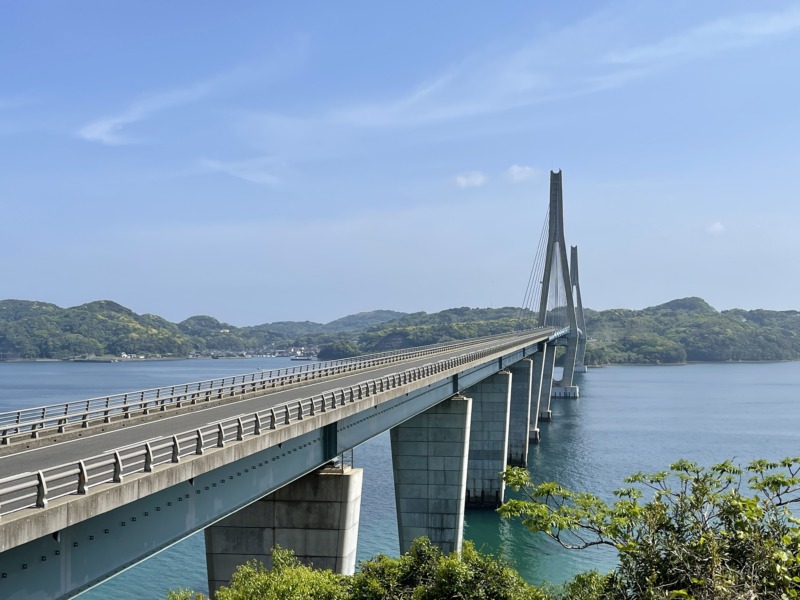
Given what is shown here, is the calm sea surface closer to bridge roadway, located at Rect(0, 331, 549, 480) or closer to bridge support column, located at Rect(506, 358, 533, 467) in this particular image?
bridge support column, located at Rect(506, 358, 533, 467)

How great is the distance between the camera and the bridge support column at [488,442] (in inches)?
2413

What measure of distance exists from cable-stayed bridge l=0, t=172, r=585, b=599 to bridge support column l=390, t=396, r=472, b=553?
0.08 m

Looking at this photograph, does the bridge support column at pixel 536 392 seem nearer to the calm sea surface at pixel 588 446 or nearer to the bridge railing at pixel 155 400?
the calm sea surface at pixel 588 446

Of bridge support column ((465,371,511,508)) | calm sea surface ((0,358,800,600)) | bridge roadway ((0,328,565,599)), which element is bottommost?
calm sea surface ((0,358,800,600))

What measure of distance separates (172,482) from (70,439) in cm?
891

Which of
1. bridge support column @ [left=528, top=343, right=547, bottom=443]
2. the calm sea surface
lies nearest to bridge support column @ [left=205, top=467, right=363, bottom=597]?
the calm sea surface

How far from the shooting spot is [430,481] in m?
44.7

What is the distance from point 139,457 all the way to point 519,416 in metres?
65.5

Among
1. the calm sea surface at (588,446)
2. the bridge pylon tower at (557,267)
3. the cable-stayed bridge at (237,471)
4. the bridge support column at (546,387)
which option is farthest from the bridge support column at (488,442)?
the bridge pylon tower at (557,267)

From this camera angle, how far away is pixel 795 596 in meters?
14.6

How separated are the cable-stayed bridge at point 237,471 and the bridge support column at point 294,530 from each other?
44mm

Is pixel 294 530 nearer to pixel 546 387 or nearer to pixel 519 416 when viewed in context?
pixel 519 416

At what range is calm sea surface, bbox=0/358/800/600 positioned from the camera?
44.5 m

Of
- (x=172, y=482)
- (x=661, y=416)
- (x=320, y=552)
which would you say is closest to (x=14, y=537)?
(x=172, y=482)
